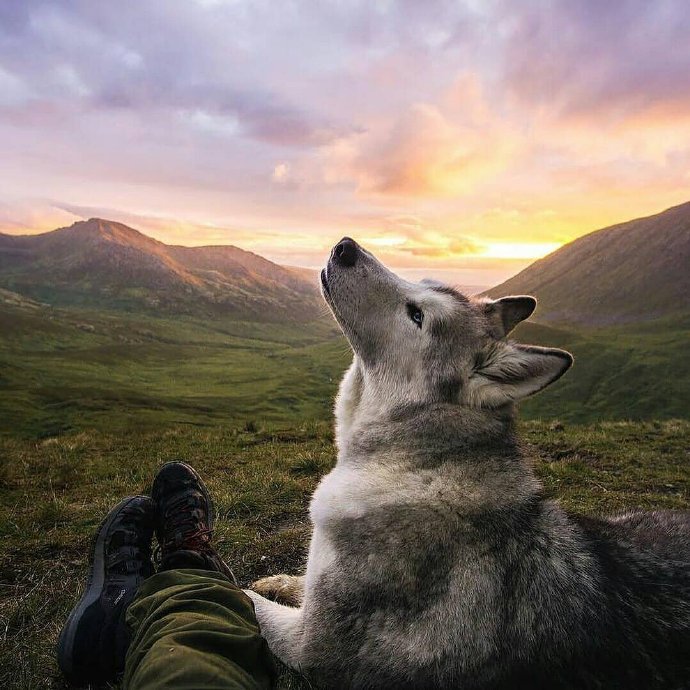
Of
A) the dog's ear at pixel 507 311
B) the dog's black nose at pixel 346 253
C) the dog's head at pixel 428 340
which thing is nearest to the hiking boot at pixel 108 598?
the dog's head at pixel 428 340

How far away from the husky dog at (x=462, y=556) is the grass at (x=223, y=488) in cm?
108

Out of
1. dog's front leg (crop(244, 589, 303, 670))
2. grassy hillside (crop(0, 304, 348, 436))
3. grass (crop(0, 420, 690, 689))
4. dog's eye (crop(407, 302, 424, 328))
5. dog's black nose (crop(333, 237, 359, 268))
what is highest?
dog's black nose (crop(333, 237, 359, 268))

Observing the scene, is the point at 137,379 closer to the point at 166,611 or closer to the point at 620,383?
the point at 620,383

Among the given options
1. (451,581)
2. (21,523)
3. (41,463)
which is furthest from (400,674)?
(41,463)

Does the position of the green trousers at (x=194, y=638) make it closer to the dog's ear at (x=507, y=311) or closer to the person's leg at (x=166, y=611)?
the person's leg at (x=166, y=611)

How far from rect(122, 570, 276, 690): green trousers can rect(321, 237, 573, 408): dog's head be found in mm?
2505

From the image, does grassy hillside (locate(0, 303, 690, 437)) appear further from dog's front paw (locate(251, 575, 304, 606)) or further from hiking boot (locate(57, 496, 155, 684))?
dog's front paw (locate(251, 575, 304, 606))

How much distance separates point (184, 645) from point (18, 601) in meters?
3.61

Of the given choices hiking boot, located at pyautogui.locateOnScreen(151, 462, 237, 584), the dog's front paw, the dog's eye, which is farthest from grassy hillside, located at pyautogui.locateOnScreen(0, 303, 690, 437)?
the dog's eye

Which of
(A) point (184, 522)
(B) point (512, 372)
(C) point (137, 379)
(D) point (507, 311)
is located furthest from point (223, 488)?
(C) point (137, 379)

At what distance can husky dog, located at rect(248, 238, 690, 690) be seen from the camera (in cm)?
375

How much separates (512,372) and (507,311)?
56.4 inches

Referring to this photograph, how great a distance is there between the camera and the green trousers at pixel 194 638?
3.15 m

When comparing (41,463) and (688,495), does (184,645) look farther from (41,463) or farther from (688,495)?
(41,463)
